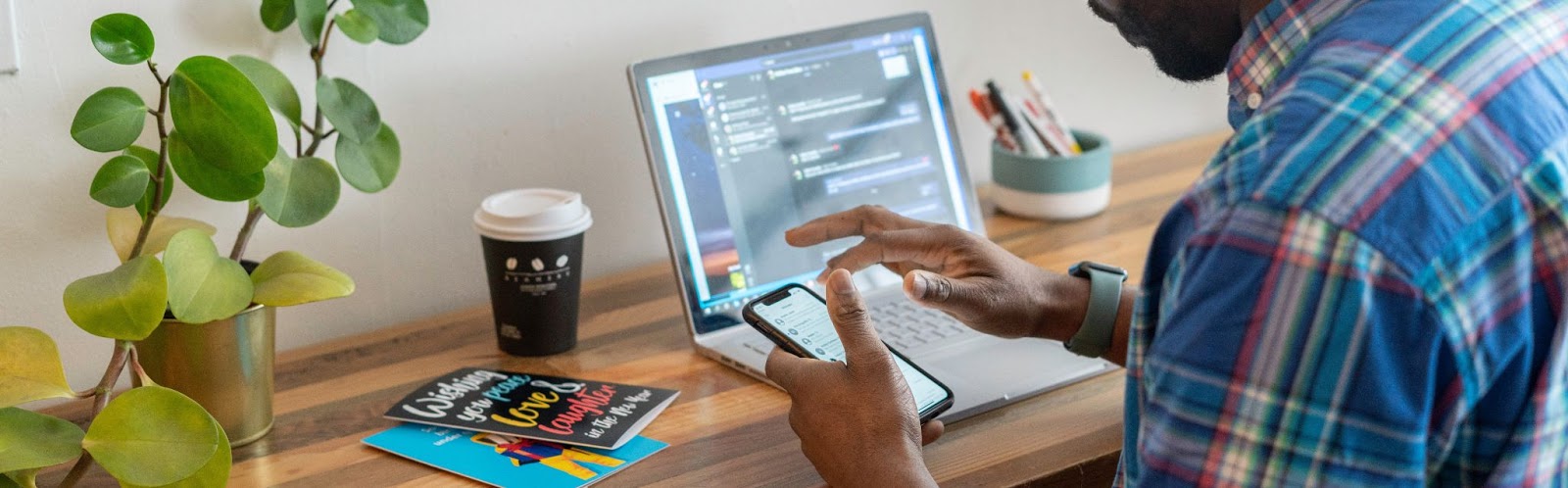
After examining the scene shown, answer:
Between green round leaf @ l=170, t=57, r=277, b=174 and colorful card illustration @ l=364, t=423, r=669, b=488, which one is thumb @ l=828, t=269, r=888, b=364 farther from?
green round leaf @ l=170, t=57, r=277, b=174

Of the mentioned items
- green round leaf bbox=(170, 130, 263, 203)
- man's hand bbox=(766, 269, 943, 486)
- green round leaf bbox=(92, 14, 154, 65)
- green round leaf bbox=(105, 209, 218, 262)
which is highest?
green round leaf bbox=(92, 14, 154, 65)

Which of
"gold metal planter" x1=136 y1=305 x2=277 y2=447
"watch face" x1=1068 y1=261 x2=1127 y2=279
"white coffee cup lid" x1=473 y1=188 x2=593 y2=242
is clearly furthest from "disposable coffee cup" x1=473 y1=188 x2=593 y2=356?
"watch face" x1=1068 y1=261 x2=1127 y2=279

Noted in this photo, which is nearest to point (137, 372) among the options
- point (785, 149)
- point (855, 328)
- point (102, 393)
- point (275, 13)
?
point (102, 393)

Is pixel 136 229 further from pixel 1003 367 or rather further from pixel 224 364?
pixel 1003 367

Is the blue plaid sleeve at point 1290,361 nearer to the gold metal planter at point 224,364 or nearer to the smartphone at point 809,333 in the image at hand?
the smartphone at point 809,333

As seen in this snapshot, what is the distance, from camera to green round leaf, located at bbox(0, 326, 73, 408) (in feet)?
2.63

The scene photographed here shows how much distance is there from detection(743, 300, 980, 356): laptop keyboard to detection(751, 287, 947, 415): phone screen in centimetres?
8

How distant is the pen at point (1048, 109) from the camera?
154 cm

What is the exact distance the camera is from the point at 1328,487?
2.13 ft

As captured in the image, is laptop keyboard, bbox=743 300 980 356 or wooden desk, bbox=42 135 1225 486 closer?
wooden desk, bbox=42 135 1225 486

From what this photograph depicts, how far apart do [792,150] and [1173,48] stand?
1.57 feet

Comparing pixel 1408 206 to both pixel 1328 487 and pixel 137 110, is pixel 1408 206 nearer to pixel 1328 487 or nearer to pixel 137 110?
pixel 1328 487

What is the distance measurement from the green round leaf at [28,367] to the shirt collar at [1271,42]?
760mm

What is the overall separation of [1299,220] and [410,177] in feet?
2.88
